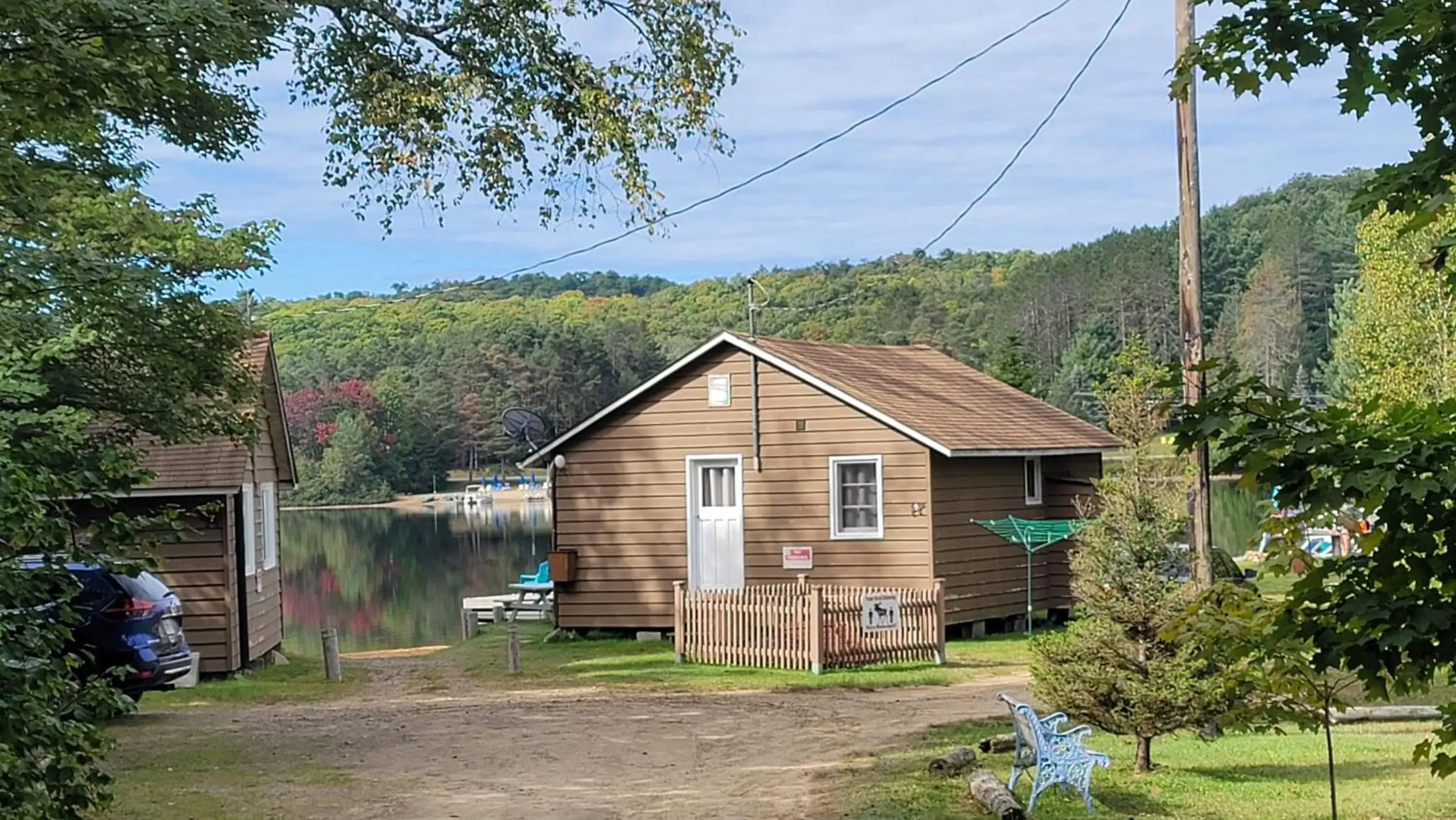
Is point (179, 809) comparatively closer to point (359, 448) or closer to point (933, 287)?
point (359, 448)

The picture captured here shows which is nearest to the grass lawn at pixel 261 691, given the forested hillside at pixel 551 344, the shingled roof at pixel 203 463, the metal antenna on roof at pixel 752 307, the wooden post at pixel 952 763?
the shingled roof at pixel 203 463

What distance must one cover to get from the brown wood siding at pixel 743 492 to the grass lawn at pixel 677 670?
3.44 feet

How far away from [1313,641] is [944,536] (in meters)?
16.6

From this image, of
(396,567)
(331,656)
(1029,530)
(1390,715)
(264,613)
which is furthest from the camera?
(396,567)

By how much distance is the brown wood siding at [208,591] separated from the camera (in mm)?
19734

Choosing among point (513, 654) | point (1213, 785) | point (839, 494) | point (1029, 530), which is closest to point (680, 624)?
point (513, 654)

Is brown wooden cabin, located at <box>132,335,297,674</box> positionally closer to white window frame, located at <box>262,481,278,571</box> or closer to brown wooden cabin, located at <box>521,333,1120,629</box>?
white window frame, located at <box>262,481,278,571</box>

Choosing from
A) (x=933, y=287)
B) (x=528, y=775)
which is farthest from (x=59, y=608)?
(x=933, y=287)

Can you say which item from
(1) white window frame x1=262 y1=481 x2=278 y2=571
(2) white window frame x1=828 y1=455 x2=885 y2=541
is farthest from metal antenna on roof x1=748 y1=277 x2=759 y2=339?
(1) white window frame x1=262 y1=481 x2=278 y2=571

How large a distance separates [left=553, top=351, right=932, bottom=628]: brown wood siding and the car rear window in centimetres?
886

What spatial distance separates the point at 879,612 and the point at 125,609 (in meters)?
A: 8.89

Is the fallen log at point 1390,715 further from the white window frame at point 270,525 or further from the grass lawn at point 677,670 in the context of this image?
the white window frame at point 270,525

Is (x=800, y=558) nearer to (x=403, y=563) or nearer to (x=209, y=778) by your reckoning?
(x=209, y=778)

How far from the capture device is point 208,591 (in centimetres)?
1980
